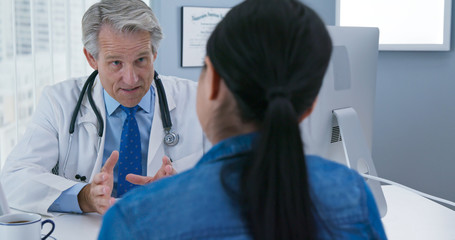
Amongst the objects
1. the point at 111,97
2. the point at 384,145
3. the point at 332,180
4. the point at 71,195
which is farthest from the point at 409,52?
the point at 332,180

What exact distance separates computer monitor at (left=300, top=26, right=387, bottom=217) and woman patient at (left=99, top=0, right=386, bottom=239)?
26.4 inches

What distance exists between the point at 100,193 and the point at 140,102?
0.50 metres

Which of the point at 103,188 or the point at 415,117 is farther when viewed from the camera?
the point at 415,117

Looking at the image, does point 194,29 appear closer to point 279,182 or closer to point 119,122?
point 119,122

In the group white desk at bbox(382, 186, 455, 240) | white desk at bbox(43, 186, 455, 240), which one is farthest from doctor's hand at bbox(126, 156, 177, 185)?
white desk at bbox(382, 186, 455, 240)

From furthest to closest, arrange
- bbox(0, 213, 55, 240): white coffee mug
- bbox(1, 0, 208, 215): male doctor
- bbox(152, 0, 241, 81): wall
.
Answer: bbox(152, 0, 241, 81): wall
bbox(1, 0, 208, 215): male doctor
bbox(0, 213, 55, 240): white coffee mug

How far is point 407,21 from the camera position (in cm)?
307

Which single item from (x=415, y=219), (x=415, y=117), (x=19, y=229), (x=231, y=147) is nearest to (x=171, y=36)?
(x=415, y=117)

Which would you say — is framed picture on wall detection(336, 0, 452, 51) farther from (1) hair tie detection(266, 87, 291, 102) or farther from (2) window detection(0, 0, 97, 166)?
(1) hair tie detection(266, 87, 291, 102)

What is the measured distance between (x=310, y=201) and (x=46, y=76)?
2224mm

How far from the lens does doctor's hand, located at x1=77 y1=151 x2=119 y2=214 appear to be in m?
1.32

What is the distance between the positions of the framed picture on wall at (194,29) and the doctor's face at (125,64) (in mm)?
1334

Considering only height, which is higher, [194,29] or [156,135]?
[194,29]

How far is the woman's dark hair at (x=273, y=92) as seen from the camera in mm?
555
